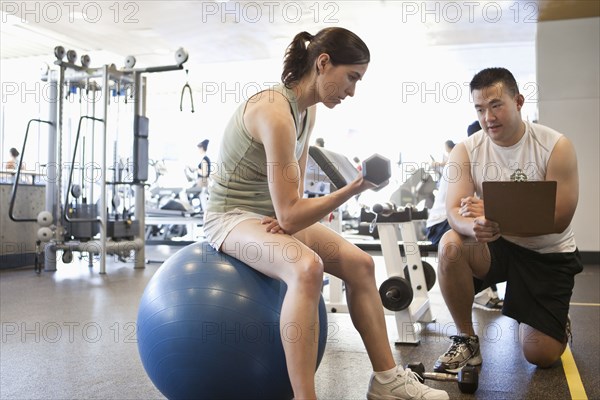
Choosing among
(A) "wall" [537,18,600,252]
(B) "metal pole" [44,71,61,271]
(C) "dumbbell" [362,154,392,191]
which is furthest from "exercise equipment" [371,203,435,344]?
(A) "wall" [537,18,600,252]

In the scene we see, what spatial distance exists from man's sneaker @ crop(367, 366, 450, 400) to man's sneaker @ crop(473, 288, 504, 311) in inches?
75.3

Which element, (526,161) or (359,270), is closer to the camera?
(359,270)

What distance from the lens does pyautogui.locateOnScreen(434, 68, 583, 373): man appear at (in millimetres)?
2035

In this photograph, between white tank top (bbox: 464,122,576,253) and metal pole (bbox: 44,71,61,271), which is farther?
metal pole (bbox: 44,71,61,271)

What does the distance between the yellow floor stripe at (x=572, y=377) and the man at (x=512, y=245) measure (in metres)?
0.07

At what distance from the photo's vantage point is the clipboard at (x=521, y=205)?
1760mm

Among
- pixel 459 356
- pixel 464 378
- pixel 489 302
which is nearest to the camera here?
pixel 464 378

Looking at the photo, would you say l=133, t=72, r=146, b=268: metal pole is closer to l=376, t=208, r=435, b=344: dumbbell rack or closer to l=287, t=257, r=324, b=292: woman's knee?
l=376, t=208, r=435, b=344: dumbbell rack

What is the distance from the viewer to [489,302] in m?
3.54

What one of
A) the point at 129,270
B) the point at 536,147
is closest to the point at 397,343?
the point at 536,147

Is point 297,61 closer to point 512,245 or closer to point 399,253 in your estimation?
point 512,245

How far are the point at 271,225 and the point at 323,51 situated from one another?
19.2 inches

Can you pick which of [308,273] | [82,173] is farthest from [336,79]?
[82,173]

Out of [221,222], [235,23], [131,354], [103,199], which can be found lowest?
[131,354]
